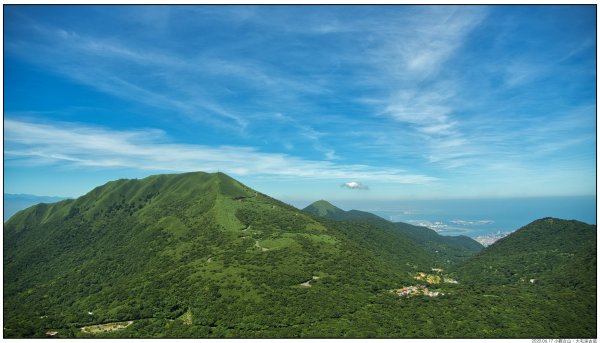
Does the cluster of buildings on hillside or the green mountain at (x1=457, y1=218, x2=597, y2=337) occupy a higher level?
the green mountain at (x1=457, y1=218, x2=597, y2=337)

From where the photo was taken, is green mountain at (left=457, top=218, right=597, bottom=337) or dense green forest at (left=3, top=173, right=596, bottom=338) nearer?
dense green forest at (left=3, top=173, right=596, bottom=338)

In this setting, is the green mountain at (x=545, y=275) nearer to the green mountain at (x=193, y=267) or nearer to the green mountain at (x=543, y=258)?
the green mountain at (x=543, y=258)

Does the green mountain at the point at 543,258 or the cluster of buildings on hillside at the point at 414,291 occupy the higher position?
the green mountain at the point at 543,258

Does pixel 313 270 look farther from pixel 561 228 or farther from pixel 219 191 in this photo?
pixel 561 228

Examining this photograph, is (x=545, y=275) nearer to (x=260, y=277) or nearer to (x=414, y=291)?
(x=414, y=291)

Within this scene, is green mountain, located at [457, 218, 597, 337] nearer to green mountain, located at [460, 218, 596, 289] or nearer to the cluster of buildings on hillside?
green mountain, located at [460, 218, 596, 289]

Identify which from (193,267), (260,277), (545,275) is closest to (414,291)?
(260,277)

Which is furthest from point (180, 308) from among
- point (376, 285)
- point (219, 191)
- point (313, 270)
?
point (219, 191)

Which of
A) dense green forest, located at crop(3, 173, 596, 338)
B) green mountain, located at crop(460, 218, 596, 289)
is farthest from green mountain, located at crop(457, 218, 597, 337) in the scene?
dense green forest, located at crop(3, 173, 596, 338)

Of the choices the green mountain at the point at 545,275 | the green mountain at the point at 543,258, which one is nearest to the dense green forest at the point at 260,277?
the green mountain at the point at 545,275
